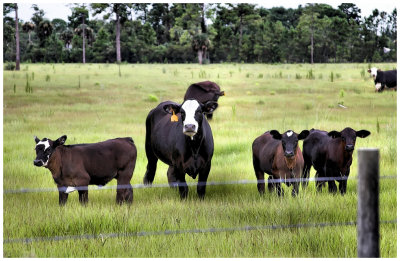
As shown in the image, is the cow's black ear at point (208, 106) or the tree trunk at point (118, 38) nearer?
the cow's black ear at point (208, 106)

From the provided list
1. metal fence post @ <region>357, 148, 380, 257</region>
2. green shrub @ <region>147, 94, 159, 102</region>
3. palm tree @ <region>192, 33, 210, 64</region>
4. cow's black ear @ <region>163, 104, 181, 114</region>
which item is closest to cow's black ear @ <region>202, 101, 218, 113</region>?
cow's black ear @ <region>163, 104, 181, 114</region>

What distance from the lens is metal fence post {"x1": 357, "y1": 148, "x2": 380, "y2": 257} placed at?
146 inches

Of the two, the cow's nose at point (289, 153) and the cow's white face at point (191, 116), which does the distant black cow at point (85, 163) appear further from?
the cow's nose at point (289, 153)

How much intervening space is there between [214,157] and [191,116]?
2494 mm

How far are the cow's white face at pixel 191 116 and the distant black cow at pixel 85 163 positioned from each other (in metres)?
0.69

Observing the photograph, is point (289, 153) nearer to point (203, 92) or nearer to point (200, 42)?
point (203, 92)

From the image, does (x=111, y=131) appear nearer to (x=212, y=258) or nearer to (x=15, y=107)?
(x=15, y=107)

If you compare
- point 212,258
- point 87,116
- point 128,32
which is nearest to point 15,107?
point 87,116

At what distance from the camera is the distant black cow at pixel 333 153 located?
7.02m

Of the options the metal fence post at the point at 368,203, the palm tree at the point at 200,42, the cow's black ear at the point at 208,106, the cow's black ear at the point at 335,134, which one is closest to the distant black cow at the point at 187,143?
the cow's black ear at the point at 208,106

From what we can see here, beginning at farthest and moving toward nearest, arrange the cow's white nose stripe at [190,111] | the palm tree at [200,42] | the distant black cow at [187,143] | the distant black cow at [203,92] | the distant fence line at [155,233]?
the palm tree at [200,42] → the distant black cow at [203,92] → the distant black cow at [187,143] → the cow's white nose stripe at [190,111] → the distant fence line at [155,233]

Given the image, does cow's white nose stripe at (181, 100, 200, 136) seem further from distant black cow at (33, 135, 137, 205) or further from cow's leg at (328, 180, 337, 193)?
cow's leg at (328, 180, 337, 193)

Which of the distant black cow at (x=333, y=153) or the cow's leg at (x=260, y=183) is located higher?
the distant black cow at (x=333, y=153)

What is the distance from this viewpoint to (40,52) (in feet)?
57.3
